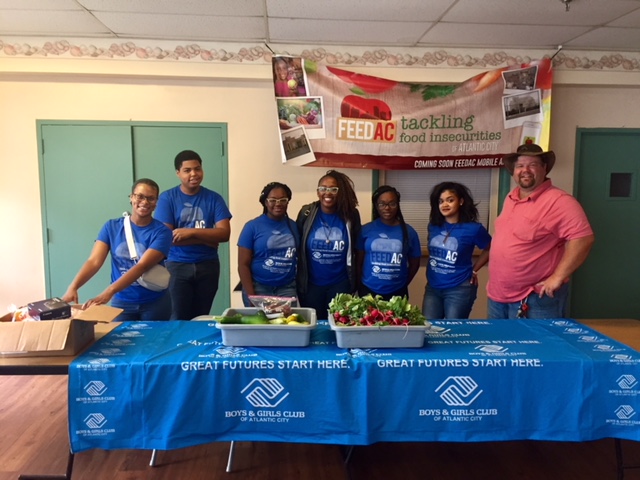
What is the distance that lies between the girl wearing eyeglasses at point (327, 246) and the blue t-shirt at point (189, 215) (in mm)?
586

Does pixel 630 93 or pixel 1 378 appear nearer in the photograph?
pixel 1 378

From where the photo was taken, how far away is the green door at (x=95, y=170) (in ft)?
12.3

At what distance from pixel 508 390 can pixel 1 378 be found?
330 cm

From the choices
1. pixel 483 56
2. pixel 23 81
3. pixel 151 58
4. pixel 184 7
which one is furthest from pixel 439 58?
pixel 23 81

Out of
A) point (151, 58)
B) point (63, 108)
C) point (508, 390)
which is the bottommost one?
point (508, 390)

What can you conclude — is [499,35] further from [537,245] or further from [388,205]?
[537,245]

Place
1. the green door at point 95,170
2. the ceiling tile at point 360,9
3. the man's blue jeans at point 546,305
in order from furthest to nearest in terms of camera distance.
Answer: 1. the green door at point 95,170
2. the ceiling tile at point 360,9
3. the man's blue jeans at point 546,305

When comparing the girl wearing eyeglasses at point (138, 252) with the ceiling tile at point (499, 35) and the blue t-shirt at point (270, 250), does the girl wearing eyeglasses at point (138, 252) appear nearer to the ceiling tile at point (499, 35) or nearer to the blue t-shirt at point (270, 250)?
the blue t-shirt at point (270, 250)

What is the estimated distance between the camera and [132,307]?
2.37 m

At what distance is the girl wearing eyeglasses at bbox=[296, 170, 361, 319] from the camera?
281 cm

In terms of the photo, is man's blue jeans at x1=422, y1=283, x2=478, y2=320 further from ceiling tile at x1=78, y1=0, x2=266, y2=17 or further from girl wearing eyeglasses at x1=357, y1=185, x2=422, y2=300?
ceiling tile at x1=78, y1=0, x2=266, y2=17

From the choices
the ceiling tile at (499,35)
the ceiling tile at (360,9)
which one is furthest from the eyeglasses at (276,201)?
the ceiling tile at (499,35)

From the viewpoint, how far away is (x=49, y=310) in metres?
1.79

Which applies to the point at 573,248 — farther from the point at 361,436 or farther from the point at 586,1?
the point at 586,1
